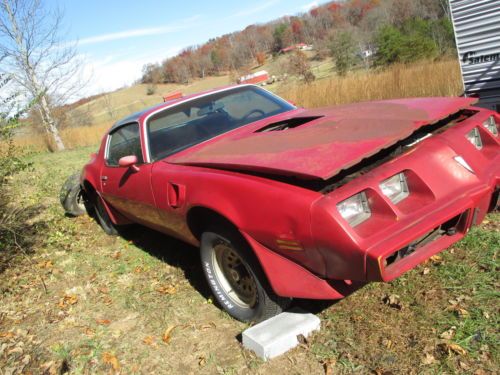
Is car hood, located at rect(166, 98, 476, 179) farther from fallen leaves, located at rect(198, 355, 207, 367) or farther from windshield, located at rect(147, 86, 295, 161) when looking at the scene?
fallen leaves, located at rect(198, 355, 207, 367)

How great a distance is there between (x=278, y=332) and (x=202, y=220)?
992 mm

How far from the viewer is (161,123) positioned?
165 inches

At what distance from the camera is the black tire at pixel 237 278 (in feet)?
9.20

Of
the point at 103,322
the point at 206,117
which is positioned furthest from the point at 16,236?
the point at 206,117

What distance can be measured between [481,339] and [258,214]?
149cm

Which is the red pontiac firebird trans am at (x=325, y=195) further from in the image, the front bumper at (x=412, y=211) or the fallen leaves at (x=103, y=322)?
the fallen leaves at (x=103, y=322)

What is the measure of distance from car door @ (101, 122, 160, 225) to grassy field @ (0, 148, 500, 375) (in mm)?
696

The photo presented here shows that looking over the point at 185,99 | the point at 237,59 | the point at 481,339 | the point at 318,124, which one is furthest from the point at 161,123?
the point at 237,59

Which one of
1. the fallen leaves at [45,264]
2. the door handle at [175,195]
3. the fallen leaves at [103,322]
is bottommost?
the fallen leaves at [103,322]

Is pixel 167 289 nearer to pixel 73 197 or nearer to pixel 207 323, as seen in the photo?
pixel 207 323

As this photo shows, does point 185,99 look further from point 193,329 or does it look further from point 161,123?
point 193,329

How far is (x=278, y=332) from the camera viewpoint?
278 cm

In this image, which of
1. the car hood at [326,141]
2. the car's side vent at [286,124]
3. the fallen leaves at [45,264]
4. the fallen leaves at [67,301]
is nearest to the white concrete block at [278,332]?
the car hood at [326,141]

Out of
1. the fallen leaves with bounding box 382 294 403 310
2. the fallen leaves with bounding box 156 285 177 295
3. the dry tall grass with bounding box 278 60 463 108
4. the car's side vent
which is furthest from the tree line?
the fallen leaves with bounding box 382 294 403 310
